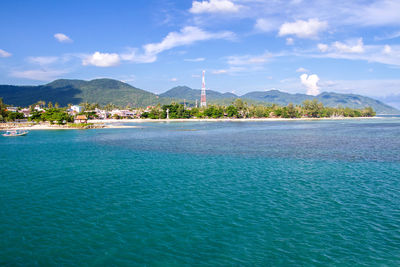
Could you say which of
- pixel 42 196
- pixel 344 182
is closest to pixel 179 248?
pixel 42 196

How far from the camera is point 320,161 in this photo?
42.9m

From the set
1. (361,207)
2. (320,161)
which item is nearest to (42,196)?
(361,207)

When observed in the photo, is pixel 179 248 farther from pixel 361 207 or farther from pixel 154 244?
pixel 361 207

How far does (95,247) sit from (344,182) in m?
25.9

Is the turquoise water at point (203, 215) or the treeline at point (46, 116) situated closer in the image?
the turquoise water at point (203, 215)

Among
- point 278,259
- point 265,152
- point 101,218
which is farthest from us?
point 265,152

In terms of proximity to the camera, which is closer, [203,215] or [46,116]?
[203,215]

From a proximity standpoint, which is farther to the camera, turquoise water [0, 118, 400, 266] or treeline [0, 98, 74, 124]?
treeline [0, 98, 74, 124]

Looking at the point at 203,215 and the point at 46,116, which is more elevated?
the point at 46,116

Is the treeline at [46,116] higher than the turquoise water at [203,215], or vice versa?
the treeline at [46,116]

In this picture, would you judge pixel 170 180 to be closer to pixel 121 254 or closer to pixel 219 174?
pixel 219 174

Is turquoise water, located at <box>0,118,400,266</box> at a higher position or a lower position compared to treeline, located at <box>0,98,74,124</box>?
lower

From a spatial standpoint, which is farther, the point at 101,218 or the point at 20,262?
the point at 101,218

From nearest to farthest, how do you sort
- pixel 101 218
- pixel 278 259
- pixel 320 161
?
pixel 278 259 → pixel 101 218 → pixel 320 161
